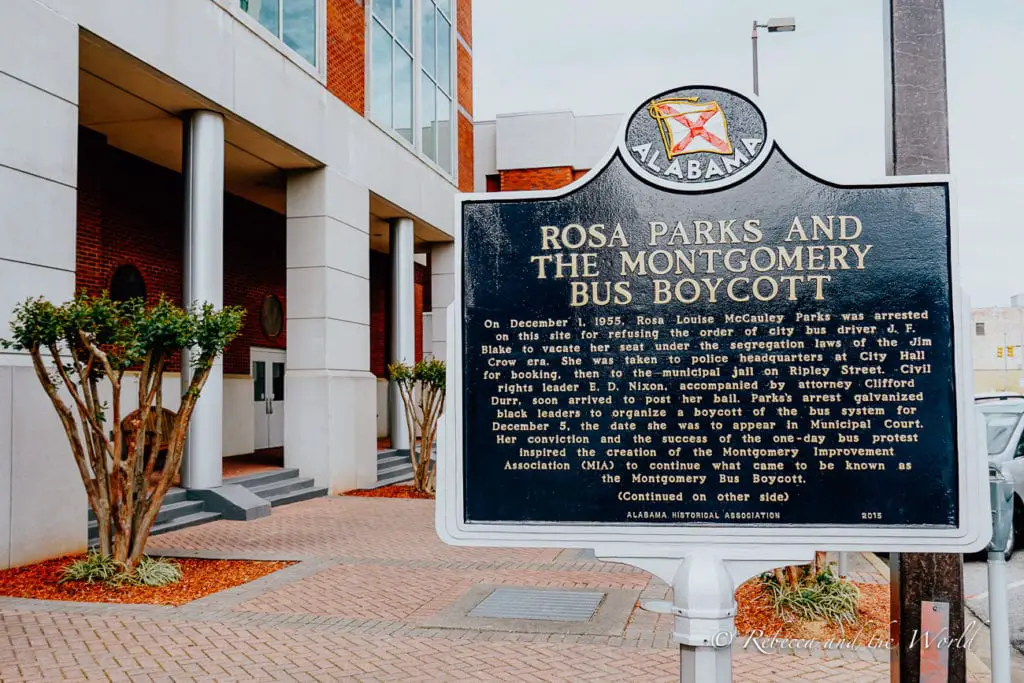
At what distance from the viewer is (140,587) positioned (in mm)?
8031

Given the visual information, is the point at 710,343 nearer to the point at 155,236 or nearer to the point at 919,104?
the point at 919,104

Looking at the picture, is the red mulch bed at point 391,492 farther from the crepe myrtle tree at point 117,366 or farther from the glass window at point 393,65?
the glass window at point 393,65

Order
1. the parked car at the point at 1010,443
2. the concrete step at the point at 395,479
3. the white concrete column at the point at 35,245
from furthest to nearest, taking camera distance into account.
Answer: the concrete step at the point at 395,479
the parked car at the point at 1010,443
the white concrete column at the point at 35,245

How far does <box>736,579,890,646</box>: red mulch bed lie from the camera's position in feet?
20.9

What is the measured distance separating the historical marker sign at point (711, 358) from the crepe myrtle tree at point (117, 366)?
5540 millimetres

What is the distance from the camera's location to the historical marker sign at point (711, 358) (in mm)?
3297

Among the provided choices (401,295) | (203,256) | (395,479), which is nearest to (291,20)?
A: (203,256)

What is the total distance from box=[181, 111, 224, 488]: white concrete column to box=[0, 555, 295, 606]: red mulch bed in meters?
3.26

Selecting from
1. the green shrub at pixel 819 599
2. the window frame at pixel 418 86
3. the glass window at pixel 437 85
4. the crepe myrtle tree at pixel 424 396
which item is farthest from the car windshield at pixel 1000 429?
the glass window at pixel 437 85

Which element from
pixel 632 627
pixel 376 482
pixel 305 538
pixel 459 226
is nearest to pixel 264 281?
pixel 376 482

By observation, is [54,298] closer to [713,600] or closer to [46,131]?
[46,131]

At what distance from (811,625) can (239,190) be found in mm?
14738

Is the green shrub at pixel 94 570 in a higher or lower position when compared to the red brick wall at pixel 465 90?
lower

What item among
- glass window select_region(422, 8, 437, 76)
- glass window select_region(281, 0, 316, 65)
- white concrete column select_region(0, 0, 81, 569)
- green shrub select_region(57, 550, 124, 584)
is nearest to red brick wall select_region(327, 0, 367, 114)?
glass window select_region(281, 0, 316, 65)
